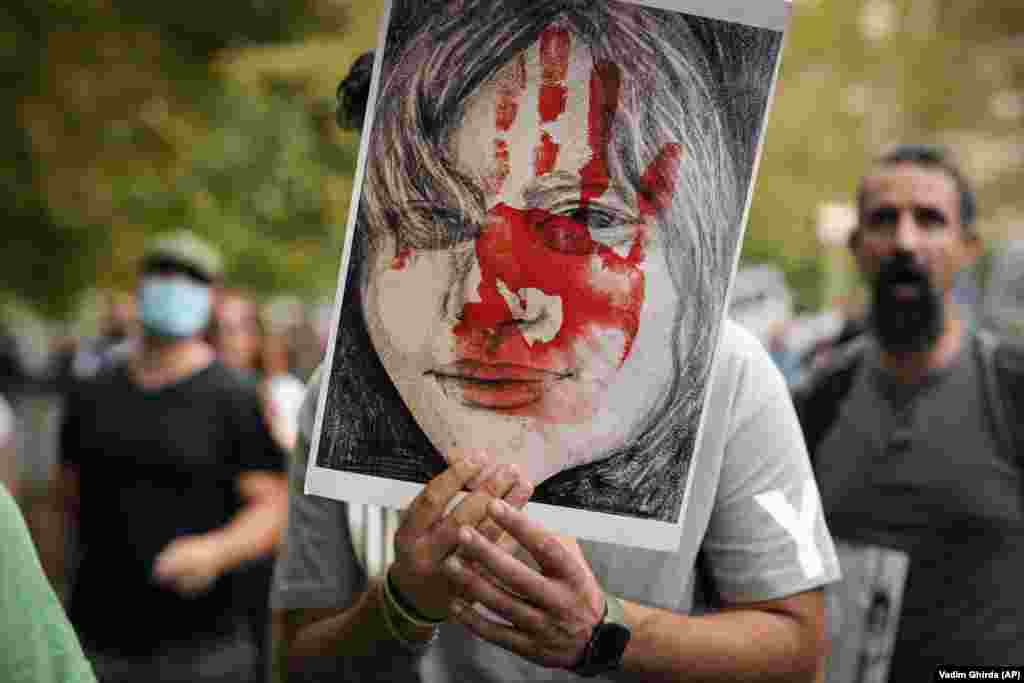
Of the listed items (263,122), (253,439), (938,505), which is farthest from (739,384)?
(263,122)

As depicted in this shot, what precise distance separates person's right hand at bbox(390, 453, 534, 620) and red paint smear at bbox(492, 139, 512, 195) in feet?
1.24

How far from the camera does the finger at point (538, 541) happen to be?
2109mm

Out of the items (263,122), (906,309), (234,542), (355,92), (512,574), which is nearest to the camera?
(512,574)

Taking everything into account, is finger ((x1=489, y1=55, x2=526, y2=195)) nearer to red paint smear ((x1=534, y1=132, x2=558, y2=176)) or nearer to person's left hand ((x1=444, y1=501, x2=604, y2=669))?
red paint smear ((x1=534, y1=132, x2=558, y2=176))

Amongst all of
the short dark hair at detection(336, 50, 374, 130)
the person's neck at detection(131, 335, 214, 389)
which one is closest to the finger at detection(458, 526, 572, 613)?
the short dark hair at detection(336, 50, 374, 130)

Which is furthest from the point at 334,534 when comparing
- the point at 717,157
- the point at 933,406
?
the point at 933,406

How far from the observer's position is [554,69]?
2242mm

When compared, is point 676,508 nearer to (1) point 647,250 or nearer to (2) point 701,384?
(2) point 701,384

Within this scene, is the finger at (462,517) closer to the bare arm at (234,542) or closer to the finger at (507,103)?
the finger at (507,103)

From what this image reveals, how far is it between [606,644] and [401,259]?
2.01ft

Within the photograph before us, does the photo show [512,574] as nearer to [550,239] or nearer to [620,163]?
[550,239]

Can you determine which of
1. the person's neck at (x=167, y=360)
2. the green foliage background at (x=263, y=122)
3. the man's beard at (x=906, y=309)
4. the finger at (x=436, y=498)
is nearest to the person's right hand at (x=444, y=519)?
the finger at (x=436, y=498)

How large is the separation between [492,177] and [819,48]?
16877mm

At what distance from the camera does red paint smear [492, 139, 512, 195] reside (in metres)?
2.23
